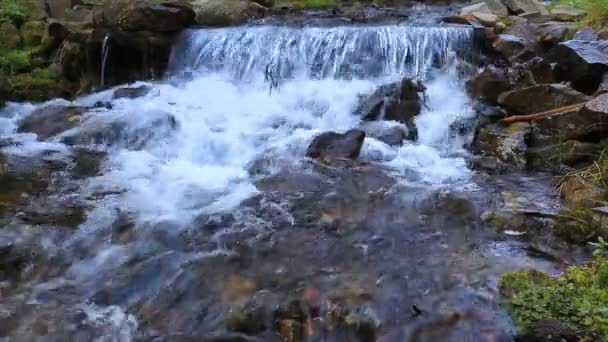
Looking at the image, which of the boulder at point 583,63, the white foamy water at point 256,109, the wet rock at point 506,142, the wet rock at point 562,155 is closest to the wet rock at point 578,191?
the wet rock at point 562,155

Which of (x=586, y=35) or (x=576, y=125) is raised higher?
(x=586, y=35)

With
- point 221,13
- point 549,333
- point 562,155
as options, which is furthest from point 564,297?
point 221,13

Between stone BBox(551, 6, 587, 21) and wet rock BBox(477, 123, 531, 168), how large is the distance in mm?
4100

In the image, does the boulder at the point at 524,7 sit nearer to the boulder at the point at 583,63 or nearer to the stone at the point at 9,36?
the boulder at the point at 583,63

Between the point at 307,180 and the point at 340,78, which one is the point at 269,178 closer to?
the point at 307,180

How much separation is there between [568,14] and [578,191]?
5.88m

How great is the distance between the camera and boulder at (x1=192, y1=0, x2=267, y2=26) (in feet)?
36.8

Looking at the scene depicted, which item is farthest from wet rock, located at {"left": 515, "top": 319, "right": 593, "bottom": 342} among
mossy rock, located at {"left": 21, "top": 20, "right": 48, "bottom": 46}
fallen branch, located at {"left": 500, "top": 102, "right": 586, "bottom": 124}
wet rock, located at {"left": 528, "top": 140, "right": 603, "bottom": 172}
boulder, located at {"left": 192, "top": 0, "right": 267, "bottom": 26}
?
mossy rock, located at {"left": 21, "top": 20, "right": 48, "bottom": 46}

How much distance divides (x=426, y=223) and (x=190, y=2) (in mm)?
9252

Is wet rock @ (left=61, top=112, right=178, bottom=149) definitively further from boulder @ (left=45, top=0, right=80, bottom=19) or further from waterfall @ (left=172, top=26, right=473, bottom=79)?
boulder @ (left=45, top=0, right=80, bottom=19)

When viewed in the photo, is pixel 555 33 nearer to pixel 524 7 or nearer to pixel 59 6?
pixel 524 7

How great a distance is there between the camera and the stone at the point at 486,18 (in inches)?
371

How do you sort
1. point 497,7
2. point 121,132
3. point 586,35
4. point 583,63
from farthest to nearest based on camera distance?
point 497,7, point 586,35, point 121,132, point 583,63

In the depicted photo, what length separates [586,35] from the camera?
773 cm
